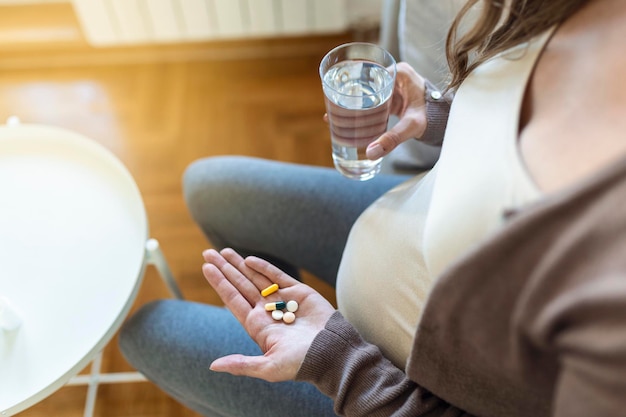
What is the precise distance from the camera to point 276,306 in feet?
2.46

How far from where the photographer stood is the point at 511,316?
1.74 feet

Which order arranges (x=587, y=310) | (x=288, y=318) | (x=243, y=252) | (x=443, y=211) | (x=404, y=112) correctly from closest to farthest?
(x=587, y=310), (x=443, y=211), (x=288, y=318), (x=404, y=112), (x=243, y=252)

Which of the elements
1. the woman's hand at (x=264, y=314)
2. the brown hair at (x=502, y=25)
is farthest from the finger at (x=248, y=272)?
the brown hair at (x=502, y=25)

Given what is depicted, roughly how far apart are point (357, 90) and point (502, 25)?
21 cm

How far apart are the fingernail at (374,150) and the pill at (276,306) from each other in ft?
0.72

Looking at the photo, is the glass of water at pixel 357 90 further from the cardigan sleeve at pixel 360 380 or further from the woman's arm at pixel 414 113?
the cardigan sleeve at pixel 360 380

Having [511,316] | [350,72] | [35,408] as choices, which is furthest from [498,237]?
[35,408]

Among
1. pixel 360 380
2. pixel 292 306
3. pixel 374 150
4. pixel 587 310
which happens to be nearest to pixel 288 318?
pixel 292 306

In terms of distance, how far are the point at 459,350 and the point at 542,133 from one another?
22 centimetres

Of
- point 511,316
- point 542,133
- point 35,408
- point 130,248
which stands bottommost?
point 35,408

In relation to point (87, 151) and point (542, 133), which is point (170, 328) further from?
point (542, 133)

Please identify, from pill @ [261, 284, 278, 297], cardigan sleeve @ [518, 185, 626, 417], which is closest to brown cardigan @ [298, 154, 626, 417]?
cardigan sleeve @ [518, 185, 626, 417]

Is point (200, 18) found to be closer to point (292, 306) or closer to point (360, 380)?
point (292, 306)

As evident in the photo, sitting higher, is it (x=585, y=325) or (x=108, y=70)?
(x=585, y=325)
